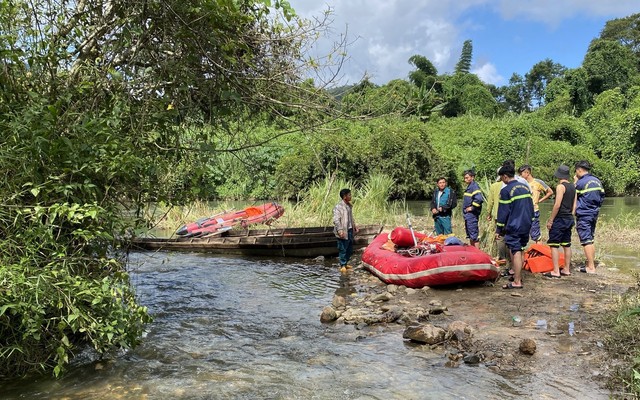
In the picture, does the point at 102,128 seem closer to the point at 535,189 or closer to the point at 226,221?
the point at 535,189

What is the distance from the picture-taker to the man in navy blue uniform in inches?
291

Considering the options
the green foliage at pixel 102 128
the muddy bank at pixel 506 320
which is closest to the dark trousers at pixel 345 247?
the muddy bank at pixel 506 320

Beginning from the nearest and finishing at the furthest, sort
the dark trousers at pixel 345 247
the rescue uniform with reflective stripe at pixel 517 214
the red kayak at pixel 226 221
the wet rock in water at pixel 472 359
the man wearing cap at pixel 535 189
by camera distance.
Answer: the wet rock in water at pixel 472 359 < the rescue uniform with reflective stripe at pixel 517 214 < the man wearing cap at pixel 535 189 < the dark trousers at pixel 345 247 < the red kayak at pixel 226 221

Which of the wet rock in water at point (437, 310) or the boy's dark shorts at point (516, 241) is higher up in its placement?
the boy's dark shorts at point (516, 241)

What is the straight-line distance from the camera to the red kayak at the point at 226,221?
44.2 feet

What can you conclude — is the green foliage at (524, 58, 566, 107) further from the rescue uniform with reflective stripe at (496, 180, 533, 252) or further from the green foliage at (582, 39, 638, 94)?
the rescue uniform with reflective stripe at (496, 180, 533, 252)

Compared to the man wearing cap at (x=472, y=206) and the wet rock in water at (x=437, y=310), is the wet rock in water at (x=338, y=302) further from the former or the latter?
the man wearing cap at (x=472, y=206)

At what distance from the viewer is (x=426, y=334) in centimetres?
550

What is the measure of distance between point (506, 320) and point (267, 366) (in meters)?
3.04

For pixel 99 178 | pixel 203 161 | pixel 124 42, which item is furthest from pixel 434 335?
pixel 124 42

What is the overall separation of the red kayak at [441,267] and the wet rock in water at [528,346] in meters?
2.49

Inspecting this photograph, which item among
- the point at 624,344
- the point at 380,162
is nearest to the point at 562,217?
the point at 624,344

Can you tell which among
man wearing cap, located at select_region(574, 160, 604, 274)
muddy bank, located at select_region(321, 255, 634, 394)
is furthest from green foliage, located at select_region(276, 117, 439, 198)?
man wearing cap, located at select_region(574, 160, 604, 274)

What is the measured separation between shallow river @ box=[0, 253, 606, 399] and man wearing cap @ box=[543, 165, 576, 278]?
3.60 m
